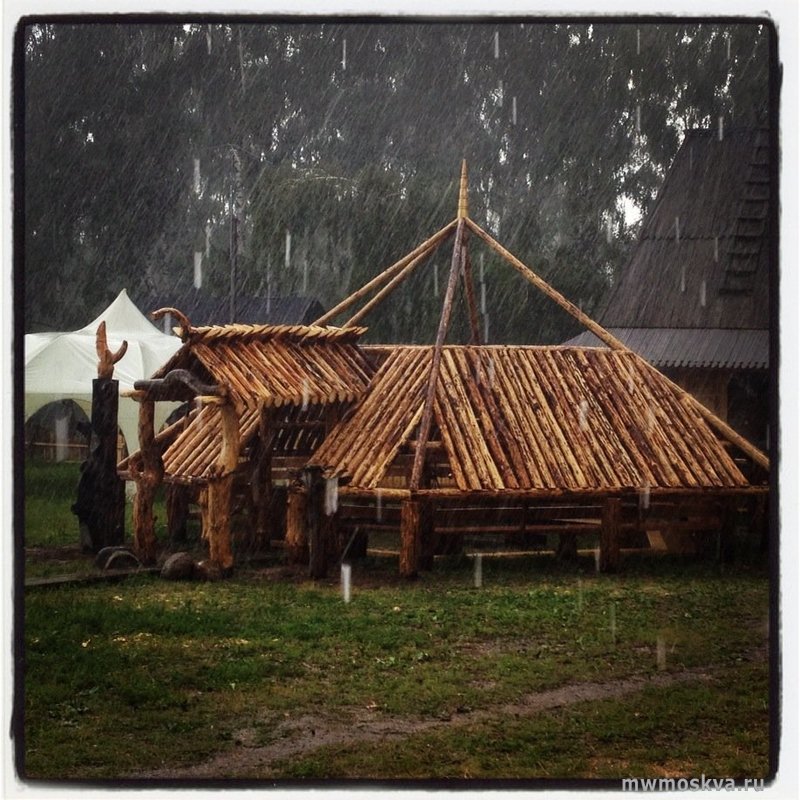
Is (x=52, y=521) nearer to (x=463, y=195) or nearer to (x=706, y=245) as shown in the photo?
(x=463, y=195)

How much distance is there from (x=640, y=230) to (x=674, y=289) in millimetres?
511

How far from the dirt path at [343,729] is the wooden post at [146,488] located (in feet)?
11.7

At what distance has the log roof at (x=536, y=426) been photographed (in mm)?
11125

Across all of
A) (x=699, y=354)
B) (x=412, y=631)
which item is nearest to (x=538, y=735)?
(x=412, y=631)

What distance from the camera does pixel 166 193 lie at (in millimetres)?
9789

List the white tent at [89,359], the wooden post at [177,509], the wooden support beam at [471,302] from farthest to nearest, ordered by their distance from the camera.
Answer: the wooden post at [177,509] → the wooden support beam at [471,302] → the white tent at [89,359]

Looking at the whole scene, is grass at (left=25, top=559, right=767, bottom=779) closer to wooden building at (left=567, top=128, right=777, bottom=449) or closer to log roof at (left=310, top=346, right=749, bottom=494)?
log roof at (left=310, top=346, right=749, bottom=494)

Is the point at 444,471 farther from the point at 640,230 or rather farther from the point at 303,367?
the point at 640,230

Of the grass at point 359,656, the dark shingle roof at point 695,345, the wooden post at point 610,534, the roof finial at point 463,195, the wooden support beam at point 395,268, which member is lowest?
the grass at point 359,656

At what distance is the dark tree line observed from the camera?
8594 mm

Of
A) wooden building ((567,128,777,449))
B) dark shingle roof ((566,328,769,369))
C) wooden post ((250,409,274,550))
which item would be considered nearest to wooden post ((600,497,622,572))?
wooden building ((567,128,777,449))

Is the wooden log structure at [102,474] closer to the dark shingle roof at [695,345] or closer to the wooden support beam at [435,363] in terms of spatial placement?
the wooden support beam at [435,363]

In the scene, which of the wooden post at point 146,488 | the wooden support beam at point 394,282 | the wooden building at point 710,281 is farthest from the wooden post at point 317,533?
the wooden building at point 710,281

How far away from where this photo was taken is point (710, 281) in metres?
9.86
